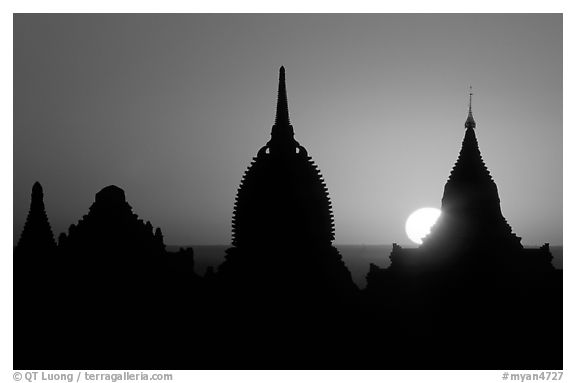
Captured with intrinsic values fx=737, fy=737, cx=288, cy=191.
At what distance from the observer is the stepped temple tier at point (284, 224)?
26.9 meters

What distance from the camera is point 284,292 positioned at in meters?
26.6

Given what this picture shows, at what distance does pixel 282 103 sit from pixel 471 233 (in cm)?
856

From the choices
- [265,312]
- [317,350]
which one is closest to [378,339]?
[317,350]

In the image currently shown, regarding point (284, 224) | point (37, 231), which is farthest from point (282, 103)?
point (37, 231)

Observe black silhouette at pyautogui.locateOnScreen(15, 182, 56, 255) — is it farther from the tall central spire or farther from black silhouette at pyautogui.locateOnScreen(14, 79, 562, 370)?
the tall central spire

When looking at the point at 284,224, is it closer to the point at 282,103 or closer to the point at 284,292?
the point at 284,292

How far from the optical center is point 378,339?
2603 centimetres

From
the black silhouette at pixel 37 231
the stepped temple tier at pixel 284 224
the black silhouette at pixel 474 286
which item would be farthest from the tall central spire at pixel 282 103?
the black silhouette at pixel 37 231

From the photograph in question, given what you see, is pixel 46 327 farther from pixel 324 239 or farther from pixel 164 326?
pixel 324 239

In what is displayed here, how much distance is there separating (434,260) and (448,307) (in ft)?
6.55

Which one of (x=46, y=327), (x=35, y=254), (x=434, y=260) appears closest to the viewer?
(x=46, y=327)

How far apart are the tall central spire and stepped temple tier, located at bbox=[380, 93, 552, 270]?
21.3 ft

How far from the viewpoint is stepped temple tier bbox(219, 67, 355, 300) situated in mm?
26891

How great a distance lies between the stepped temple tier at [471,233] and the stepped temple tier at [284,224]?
298 centimetres
